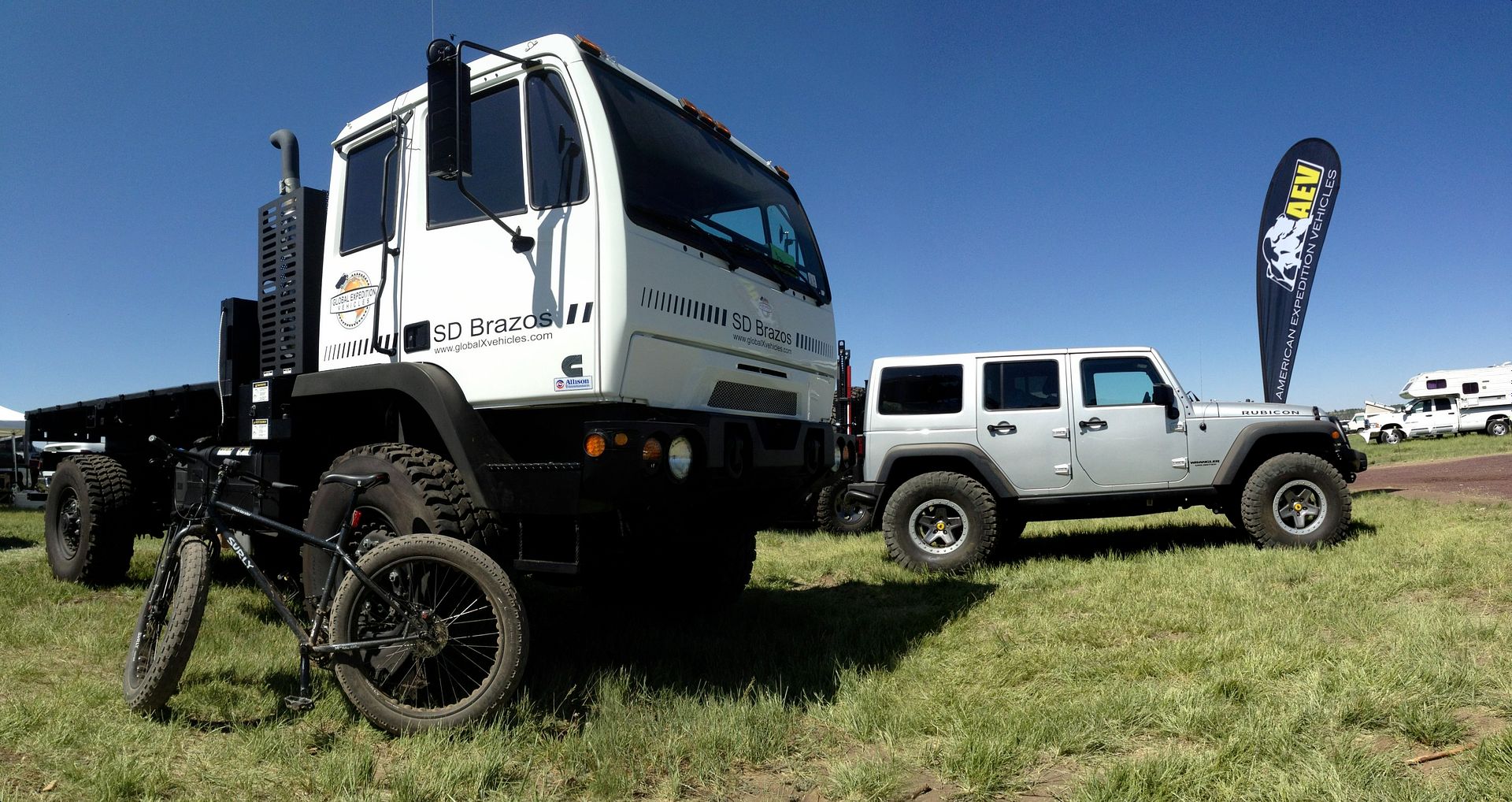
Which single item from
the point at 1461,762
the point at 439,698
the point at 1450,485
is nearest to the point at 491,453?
the point at 439,698

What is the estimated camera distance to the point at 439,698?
129 inches

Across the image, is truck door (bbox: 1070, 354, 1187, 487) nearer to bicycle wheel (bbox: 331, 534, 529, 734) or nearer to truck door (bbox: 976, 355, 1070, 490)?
truck door (bbox: 976, 355, 1070, 490)

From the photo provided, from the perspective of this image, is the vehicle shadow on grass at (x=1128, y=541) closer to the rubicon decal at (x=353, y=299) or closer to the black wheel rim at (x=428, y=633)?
the black wheel rim at (x=428, y=633)

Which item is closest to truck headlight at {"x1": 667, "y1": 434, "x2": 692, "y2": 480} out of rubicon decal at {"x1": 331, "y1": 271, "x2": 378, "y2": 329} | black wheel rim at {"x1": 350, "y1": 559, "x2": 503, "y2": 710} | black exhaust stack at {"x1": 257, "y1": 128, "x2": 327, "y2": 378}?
black wheel rim at {"x1": 350, "y1": 559, "x2": 503, "y2": 710}

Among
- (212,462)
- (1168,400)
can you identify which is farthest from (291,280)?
(1168,400)

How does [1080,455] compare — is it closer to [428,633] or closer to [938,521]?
[938,521]

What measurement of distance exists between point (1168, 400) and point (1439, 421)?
3274 centimetres

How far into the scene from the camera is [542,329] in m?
3.30

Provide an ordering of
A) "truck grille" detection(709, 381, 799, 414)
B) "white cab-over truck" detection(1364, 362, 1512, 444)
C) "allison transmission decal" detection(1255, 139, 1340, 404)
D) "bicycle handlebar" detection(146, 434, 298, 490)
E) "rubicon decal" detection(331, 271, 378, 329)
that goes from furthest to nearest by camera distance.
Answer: "white cab-over truck" detection(1364, 362, 1512, 444) → "allison transmission decal" detection(1255, 139, 1340, 404) → "rubicon decal" detection(331, 271, 378, 329) → "truck grille" detection(709, 381, 799, 414) → "bicycle handlebar" detection(146, 434, 298, 490)

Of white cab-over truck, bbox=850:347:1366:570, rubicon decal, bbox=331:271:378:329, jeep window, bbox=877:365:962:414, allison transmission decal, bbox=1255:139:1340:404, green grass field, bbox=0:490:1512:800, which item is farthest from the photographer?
allison transmission decal, bbox=1255:139:1340:404

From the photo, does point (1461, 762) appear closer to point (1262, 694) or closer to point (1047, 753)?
point (1262, 694)

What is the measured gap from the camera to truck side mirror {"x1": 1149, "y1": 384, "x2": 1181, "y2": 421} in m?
7.31

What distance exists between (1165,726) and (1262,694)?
1.89 ft

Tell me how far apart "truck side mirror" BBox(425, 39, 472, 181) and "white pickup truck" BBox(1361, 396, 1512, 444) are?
38.2 meters
